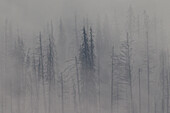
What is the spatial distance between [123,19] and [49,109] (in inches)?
1253

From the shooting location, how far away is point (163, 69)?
78438mm

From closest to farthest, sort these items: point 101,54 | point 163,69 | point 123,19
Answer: point 163,69 < point 101,54 < point 123,19

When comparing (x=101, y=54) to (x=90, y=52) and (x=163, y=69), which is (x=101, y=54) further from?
(x=163, y=69)

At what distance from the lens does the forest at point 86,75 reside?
2970 inches

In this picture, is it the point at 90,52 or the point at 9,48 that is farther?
the point at 9,48

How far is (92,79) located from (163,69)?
630 inches

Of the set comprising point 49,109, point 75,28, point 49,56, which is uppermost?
point 75,28

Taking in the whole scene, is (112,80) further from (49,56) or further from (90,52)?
(49,56)

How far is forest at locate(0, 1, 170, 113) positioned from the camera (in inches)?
2970

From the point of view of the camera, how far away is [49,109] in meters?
76.6

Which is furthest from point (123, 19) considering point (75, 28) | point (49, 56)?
point (49, 56)

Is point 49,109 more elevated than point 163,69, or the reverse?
point 163,69

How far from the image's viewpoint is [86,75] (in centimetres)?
7375

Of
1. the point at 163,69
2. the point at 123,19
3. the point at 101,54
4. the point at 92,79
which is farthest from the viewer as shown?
the point at 123,19
